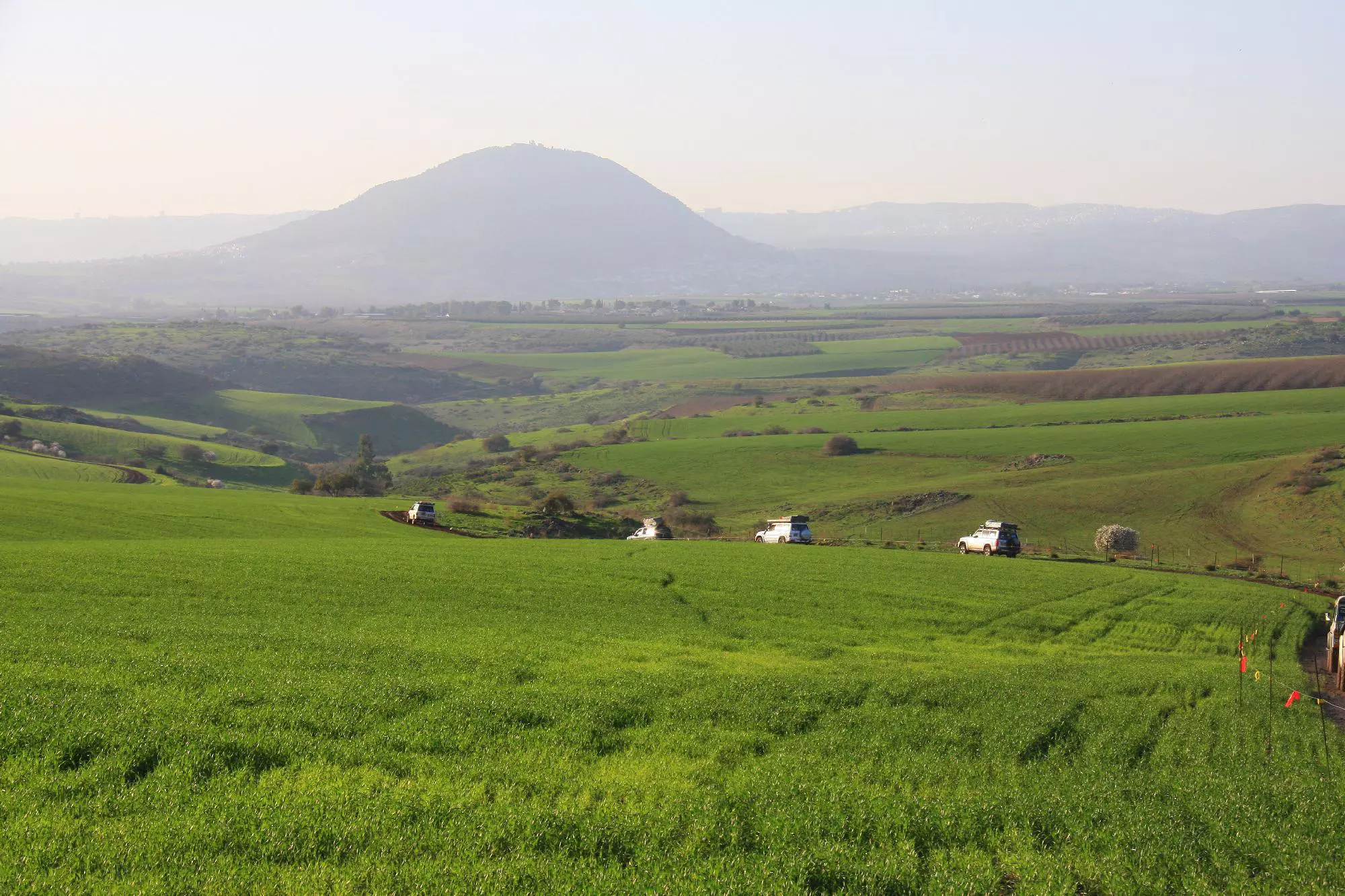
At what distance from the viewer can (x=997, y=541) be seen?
54781mm

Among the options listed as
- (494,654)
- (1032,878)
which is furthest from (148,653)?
(1032,878)

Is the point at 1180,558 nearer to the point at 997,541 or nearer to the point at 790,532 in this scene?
the point at 997,541

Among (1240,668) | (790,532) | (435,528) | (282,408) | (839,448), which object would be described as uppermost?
(1240,668)

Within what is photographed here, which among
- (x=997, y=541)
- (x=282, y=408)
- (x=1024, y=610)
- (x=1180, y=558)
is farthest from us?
(x=282, y=408)

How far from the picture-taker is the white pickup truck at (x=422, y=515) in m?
61.5

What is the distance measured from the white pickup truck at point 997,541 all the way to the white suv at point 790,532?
9114 mm

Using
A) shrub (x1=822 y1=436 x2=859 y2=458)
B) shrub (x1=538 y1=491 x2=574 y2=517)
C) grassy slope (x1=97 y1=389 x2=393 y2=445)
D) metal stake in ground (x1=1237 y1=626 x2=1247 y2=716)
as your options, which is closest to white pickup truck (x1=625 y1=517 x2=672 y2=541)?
shrub (x1=538 y1=491 x2=574 y2=517)

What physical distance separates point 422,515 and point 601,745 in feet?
155

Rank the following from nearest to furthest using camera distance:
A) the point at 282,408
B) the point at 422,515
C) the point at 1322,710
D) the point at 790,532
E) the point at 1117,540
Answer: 1. the point at 1322,710
2. the point at 790,532
3. the point at 422,515
4. the point at 1117,540
5. the point at 282,408

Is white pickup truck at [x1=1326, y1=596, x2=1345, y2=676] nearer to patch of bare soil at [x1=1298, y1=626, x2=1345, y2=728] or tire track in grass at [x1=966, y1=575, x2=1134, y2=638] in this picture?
patch of bare soil at [x1=1298, y1=626, x2=1345, y2=728]

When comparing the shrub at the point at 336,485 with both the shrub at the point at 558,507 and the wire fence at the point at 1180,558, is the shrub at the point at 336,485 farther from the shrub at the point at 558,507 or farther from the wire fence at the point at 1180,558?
the wire fence at the point at 1180,558

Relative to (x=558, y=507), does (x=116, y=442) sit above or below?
above

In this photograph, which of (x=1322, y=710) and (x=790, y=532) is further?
(x=790, y=532)

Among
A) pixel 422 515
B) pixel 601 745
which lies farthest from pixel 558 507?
pixel 601 745
